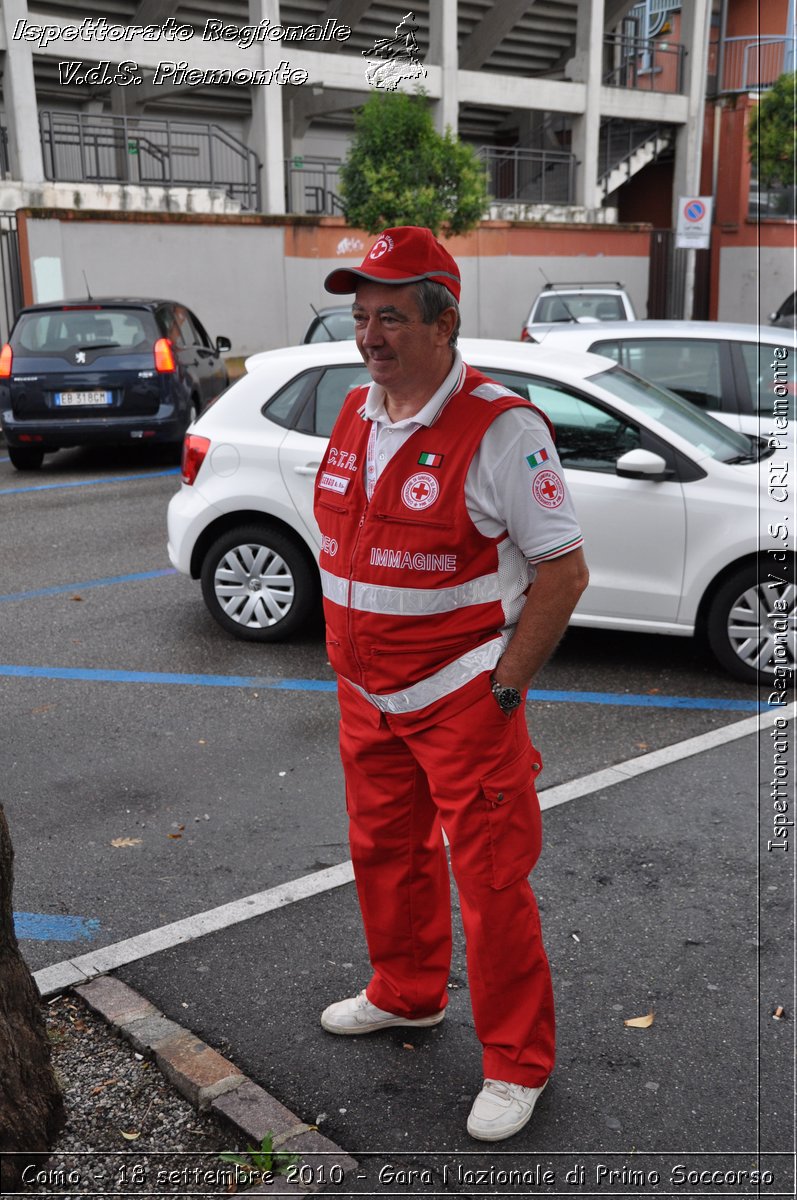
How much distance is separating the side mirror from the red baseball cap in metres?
3.43

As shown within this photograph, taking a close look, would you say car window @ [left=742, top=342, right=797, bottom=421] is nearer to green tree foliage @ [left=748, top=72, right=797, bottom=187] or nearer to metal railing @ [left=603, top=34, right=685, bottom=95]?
green tree foliage @ [left=748, top=72, right=797, bottom=187]

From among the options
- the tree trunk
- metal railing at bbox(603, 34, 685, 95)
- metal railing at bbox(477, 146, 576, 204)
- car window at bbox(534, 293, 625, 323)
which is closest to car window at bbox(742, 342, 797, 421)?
the tree trunk

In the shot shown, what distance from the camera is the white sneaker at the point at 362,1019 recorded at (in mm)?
3354

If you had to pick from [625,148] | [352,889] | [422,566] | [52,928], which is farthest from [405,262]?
[625,148]

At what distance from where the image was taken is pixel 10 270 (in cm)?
2119

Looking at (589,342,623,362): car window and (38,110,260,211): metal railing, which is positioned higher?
(38,110,260,211): metal railing

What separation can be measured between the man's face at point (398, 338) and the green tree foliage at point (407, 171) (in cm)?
1932

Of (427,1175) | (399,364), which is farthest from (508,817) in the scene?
(399,364)

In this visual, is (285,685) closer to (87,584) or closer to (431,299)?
(87,584)

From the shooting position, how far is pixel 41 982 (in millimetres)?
3523

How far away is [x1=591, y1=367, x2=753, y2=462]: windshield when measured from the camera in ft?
21.2

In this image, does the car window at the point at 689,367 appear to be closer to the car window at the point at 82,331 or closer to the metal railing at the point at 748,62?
the car window at the point at 82,331

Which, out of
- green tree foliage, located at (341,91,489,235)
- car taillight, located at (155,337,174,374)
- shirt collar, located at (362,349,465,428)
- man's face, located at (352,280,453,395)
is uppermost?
green tree foliage, located at (341,91,489,235)

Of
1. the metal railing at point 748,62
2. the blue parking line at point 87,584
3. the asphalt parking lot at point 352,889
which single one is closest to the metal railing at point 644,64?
the metal railing at point 748,62
